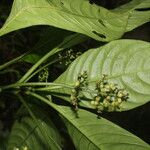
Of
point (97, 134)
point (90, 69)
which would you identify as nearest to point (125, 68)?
point (90, 69)

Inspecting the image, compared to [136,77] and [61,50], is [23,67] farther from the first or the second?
[136,77]

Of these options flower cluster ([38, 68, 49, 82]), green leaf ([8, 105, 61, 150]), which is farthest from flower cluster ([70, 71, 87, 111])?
green leaf ([8, 105, 61, 150])

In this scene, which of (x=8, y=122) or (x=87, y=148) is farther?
(x=8, y=122)

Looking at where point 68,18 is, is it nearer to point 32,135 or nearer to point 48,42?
point 48,42

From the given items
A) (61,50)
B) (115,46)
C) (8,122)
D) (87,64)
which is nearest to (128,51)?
(115,46)

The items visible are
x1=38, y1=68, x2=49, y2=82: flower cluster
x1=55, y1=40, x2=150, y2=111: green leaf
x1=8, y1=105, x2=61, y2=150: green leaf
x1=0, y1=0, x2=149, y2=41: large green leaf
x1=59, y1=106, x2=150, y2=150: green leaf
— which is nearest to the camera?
x1=0, y1=0, x2=149, y2=41: large green leaf

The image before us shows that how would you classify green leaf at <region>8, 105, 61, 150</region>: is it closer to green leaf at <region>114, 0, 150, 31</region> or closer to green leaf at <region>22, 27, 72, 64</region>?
green leaf at <region>22, 27, 72, 64</region>
